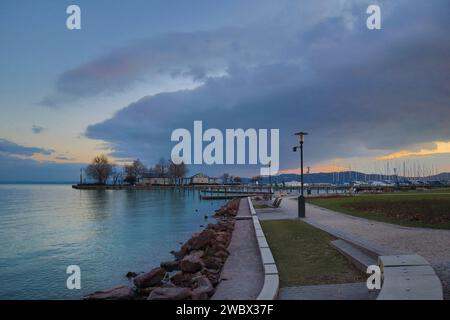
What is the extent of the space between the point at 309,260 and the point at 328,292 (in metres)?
2.92

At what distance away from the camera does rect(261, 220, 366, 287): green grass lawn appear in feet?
27.9

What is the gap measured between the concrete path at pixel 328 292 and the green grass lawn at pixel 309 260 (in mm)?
335

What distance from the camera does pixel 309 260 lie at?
409 inches

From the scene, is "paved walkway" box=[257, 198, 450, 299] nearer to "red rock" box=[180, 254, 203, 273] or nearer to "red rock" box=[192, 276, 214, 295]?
"red rock" box=[192, 276, 214, 295]

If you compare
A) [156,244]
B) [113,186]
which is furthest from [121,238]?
[113,186]

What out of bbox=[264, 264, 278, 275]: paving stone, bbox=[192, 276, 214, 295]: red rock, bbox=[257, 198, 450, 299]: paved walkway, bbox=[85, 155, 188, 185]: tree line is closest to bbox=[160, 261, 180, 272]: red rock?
bbox=[192, 276, 214, 295]: red rock

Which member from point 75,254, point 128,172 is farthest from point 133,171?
point 75,254

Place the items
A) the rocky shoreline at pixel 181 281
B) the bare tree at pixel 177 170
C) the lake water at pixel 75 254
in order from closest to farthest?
the rocky shoreline at pixel 181 281
the lake water at pixel 75 254
the bare tree at pixel 177 170

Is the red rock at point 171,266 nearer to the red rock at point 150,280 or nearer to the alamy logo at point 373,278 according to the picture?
the red rock at point 150,280

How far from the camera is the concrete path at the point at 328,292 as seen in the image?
7141mm

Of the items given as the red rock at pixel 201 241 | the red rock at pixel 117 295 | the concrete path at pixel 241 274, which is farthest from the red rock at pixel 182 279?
the red rock at pixel 201 241

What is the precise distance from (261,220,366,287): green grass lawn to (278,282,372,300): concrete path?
335 mm
